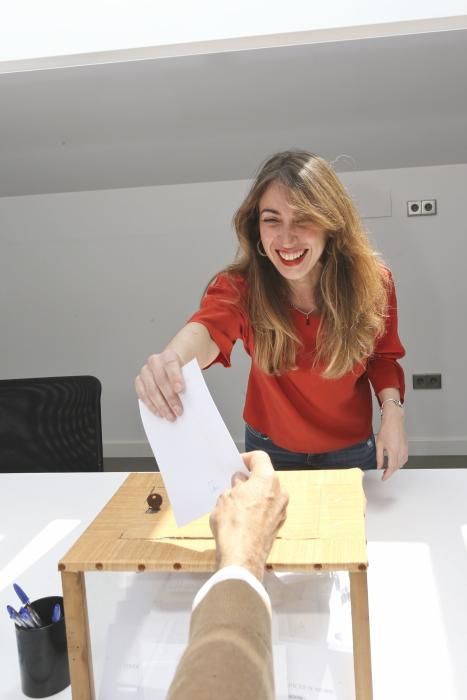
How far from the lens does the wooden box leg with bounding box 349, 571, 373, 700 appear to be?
0.80 m

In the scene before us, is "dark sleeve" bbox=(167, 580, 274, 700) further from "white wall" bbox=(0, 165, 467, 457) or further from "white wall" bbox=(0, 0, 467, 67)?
"white wall" bbox=(0, 165, 467, 457)

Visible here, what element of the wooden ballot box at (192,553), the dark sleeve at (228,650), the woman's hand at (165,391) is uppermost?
the woman's hand at (165,391)

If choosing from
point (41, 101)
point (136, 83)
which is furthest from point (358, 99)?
point (41, 101)

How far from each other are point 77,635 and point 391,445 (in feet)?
2.89

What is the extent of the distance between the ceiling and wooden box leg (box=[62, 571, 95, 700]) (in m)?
2.65

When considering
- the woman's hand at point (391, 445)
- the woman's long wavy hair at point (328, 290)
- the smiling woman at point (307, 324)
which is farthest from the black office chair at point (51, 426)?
the woman's hand at point (391, 445)

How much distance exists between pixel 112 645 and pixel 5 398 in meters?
1.44

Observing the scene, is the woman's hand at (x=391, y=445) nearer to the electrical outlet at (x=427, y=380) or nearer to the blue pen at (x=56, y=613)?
the blue pen at (x=56, y=613)

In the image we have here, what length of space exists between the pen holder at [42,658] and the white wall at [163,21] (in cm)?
181

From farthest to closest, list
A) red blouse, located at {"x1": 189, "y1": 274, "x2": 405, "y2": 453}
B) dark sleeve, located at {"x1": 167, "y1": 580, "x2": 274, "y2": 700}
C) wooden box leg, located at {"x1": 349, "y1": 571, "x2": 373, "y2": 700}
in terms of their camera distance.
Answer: red blouse, located at {"x1": 189, "y1": 274, "x2": 405, "y2": 453}, wooden box leg, located at {"x1": 349, "y1": 571, "x2": 373, "y2": 700}, dark sleeve, located at {"x1": 167, "y1": 580, "x2": 274, "y2": 700}

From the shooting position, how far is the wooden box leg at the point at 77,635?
85 centimetres

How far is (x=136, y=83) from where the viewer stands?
10.5 feet

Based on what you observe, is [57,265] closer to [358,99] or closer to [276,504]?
[358,99]

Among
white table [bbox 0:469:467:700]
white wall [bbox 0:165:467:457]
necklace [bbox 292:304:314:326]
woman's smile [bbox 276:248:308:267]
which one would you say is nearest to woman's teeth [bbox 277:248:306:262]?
woman's smile [bbox 276:248:308:267]
